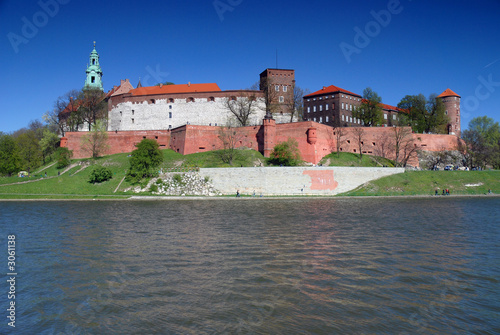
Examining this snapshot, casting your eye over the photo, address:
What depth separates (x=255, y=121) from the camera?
186ft

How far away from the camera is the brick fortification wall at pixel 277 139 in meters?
46.4

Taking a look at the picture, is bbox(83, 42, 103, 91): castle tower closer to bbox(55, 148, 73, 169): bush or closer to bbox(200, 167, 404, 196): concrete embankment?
bbox(55, 148, 73, 169): bush

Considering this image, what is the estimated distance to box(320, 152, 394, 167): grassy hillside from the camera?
151 ft

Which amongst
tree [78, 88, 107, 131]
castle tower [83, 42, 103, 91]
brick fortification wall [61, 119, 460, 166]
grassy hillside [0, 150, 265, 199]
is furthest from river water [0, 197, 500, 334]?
castle tower [83, 42, 103, 91]

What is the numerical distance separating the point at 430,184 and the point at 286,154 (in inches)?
676

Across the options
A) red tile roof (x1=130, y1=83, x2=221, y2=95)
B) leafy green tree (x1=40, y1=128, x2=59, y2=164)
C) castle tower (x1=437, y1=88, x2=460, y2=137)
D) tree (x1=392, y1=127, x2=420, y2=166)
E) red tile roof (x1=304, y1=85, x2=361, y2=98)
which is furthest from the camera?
castle tower (x1=437, y1=88, x2=460, y2=137)

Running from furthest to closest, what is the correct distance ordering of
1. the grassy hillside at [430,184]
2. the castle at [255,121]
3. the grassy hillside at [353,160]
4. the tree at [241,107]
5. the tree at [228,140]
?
1. the tree at [241,107]
2. the castle at [255,121]
3. the grassy hillside at [353,160]
4. the tree at [228,140]
5. the grassy hillside at [430,184]

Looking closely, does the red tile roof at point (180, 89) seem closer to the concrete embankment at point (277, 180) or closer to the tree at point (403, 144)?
the concrete embankment at point (277, 180)

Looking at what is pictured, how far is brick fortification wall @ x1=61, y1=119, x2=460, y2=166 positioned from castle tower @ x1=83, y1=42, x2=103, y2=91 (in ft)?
63.1

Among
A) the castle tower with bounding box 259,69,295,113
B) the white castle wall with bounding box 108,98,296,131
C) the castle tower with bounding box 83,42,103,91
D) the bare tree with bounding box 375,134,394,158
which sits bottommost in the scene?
the bare tree with bounding box 375,134,394,158

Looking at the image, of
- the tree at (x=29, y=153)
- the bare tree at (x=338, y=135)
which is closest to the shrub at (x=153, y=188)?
the tree at (x=29, y=153)

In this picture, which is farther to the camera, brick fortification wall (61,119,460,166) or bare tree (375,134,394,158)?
bare tree (375,134,394,158)

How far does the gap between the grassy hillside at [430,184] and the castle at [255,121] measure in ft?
27.8

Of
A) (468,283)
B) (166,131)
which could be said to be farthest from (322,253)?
(166,131)
